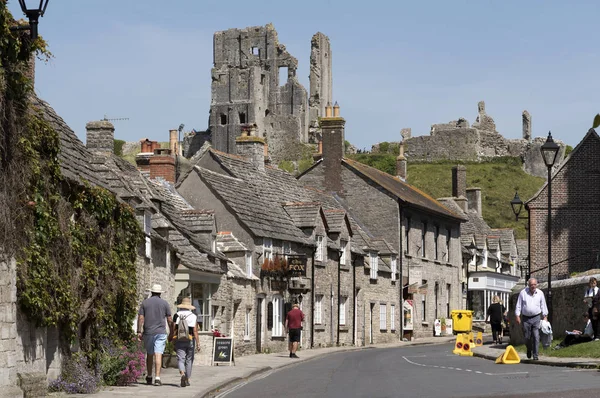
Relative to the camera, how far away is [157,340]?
18188 millimetres

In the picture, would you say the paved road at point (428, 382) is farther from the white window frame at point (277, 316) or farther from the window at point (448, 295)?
the window at point (448, 295)

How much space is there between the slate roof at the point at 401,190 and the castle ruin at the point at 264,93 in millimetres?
64836

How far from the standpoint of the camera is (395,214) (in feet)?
169

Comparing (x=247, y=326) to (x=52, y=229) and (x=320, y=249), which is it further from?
(x=52, y=229)

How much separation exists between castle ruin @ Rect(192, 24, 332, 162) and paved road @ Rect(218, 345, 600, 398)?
336 feet

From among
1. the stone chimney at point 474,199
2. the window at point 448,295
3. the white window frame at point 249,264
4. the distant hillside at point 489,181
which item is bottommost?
the window at point 448,295

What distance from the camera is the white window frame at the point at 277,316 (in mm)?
37719

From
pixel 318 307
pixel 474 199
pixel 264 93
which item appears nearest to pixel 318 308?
pixel 318 307

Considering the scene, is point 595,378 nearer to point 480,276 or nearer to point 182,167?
point 182,167

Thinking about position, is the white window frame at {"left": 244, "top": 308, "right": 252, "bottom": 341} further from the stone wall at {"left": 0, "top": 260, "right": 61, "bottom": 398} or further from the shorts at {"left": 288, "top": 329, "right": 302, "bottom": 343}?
the stone wall at {"left": 0, "top": 260, "right": 61, "bottom": 398}

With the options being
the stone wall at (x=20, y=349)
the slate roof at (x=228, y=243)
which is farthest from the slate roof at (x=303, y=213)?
the stone wall at (x=20, y=349)

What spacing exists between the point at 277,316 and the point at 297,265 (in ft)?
6.44

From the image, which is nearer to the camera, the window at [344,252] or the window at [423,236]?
the window at [344,252]

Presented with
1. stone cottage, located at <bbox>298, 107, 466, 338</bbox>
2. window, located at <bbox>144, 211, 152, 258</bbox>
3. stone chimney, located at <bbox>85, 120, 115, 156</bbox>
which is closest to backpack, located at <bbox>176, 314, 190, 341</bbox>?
window, located at <bbox>144, 211, 152, 258</bbox>
